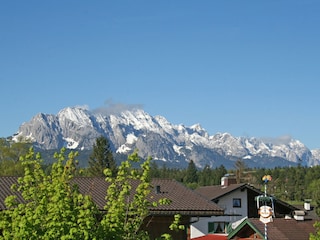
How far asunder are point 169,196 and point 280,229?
7.60 meters

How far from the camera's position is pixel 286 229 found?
32.0m

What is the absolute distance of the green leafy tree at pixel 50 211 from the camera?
439 inches

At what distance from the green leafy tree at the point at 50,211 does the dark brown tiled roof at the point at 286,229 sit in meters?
19.2

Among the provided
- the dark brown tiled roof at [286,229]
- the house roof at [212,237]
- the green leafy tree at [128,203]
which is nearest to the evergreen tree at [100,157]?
the house roof at [212,237]

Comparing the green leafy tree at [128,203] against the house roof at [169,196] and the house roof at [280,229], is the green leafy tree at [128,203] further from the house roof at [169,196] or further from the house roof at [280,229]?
the house roof at [169,196]

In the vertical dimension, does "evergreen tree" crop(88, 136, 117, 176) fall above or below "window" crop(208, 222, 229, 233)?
above

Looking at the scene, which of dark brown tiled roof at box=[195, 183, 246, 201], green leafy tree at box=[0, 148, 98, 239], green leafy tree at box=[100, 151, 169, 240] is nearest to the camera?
green leafy tree at box=[0, 148, 98, 239]

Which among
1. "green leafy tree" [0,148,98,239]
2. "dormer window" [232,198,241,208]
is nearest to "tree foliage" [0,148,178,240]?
"green leafy tree" [0,148,98,239]

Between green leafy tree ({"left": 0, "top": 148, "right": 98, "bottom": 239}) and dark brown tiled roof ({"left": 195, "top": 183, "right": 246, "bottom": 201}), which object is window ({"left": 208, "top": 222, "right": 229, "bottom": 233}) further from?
green leafy tree ({"left": 0, "top": 148, "right": 98, "bottom": 239})

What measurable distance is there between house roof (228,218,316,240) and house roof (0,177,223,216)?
327 centimetres

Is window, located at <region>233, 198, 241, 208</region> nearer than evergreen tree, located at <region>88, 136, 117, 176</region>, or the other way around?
window, located at <region>233, 198, 241, 208</region>

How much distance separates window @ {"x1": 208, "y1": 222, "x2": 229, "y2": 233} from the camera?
53156 mm

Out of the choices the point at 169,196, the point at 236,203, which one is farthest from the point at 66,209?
the point at 236,203

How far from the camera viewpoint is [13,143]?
3201 inches
